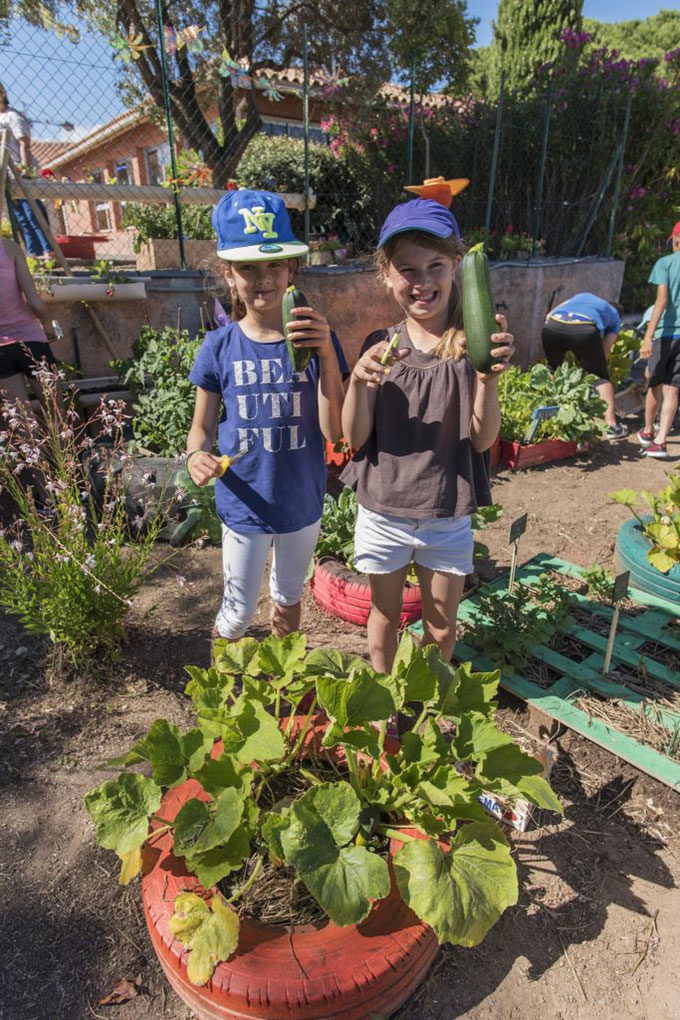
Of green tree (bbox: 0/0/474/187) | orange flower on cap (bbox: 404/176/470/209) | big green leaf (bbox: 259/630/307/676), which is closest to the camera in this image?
big green leaf (bbox: 259/630/307/676)

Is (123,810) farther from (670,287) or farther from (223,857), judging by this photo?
(670,287)

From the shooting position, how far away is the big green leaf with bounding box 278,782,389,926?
131 cm

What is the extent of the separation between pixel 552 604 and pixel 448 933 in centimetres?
206

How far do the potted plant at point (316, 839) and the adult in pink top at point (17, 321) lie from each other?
3140 mm

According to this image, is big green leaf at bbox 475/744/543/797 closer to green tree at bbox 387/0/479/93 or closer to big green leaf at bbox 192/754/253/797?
big green leaf at bbox 192/754/253/797

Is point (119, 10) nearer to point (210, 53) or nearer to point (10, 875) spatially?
point (210, 53)

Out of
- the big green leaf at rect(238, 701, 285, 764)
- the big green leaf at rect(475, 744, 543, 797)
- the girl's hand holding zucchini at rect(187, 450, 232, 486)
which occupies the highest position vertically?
the girl's hand holding zucchini at rect(187, 450, 232, 486)

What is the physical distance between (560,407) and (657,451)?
111cm

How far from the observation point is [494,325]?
166 cm

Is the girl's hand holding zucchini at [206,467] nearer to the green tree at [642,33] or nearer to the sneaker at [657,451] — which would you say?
the sneaker at [657,451]

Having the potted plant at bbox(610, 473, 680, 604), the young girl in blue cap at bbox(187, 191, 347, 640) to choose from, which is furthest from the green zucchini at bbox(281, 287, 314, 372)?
the potted plant at bbox(610, 473, 680, 604)

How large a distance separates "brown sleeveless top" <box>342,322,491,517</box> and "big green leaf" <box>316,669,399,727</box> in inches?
24.9

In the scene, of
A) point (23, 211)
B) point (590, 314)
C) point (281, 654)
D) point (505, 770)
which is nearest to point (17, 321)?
point (23, 211)

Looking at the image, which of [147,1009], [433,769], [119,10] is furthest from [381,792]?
[119,10]
